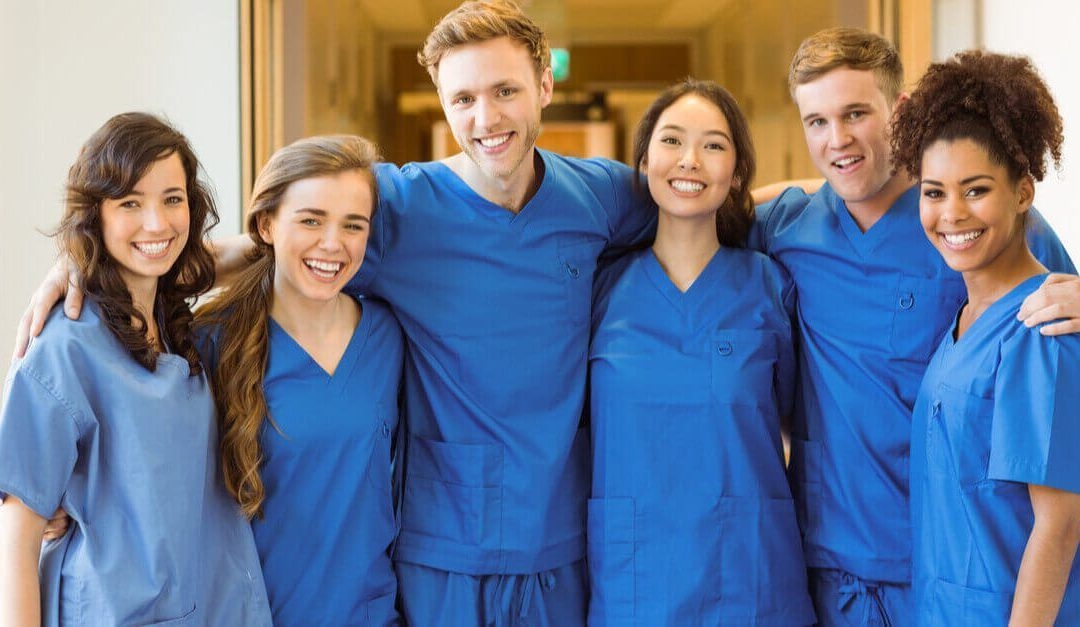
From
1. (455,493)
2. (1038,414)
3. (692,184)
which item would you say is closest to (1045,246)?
(1038,414)

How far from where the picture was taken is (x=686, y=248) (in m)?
1.74

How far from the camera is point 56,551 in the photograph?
131cm

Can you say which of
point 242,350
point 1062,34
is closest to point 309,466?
point 242,350

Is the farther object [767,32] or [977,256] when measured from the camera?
[767,32]

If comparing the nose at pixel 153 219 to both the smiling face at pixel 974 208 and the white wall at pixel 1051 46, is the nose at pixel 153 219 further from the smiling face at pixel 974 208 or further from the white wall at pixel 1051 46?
the white wall at pixel 1051 46

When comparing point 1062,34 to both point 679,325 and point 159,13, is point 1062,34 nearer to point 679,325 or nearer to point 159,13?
point 679,325

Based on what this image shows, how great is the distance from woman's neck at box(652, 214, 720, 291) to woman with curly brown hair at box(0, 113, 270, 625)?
0.76 m

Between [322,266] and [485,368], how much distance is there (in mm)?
302

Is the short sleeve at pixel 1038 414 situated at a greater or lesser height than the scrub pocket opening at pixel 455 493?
greater

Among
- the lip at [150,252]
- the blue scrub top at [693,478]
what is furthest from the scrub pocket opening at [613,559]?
the lip at [150,252]

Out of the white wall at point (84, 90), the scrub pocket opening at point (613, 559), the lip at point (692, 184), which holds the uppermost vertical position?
the white wall at point (84, 90)

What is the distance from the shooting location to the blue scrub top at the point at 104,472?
4.12 feet

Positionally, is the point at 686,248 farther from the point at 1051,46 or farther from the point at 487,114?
the point at 1051,46

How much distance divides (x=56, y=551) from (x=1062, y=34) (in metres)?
2.36
